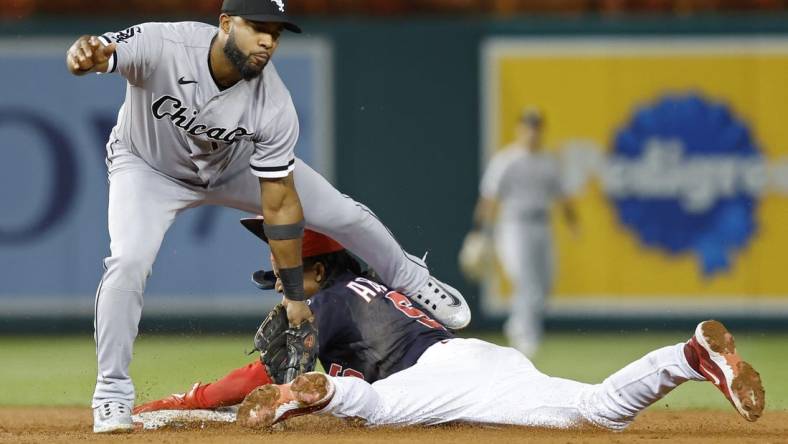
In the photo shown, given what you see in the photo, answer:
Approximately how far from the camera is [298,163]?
574 cm

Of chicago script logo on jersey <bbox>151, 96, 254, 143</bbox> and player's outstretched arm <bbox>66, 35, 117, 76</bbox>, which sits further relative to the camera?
chicago script logo on jersey <bbox>151, 96, 254, 143</bbox>

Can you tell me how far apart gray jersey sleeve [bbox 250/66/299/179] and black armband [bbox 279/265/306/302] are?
0.38 meters

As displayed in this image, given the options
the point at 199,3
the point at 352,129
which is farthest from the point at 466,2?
the point at 199,3

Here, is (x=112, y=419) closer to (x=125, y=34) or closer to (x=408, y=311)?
(x=408, y=311)

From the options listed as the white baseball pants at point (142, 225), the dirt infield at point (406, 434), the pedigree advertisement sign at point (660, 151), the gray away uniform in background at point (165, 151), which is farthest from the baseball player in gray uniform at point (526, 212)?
the gray away uniform in background at point (165, 151)

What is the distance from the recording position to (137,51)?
5.08m

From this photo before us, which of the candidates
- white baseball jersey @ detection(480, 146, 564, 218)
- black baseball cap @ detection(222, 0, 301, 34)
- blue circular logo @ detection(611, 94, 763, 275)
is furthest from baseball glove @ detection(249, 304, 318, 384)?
blue circular logo @ detection(611, 94, 763, 275)

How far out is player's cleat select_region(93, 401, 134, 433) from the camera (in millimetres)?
5191

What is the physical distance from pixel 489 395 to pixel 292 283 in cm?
91

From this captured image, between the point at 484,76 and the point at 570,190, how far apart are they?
1.26m

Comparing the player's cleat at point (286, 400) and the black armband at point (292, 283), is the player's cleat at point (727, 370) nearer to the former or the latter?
the player's cleat at point (286, 400)

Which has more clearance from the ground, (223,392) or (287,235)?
(287,235)

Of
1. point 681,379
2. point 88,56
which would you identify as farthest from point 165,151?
point 681,379

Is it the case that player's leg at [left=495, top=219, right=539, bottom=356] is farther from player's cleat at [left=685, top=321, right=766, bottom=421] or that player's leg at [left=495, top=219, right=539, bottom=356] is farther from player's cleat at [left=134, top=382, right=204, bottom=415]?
player's cleat at [left=685, top=321, right=766, bottom=421]
